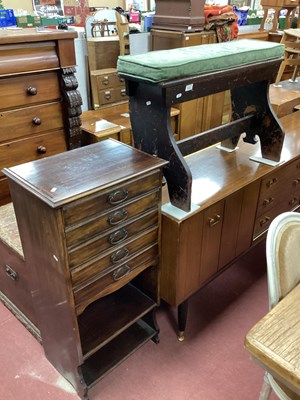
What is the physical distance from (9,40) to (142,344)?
5.28ft

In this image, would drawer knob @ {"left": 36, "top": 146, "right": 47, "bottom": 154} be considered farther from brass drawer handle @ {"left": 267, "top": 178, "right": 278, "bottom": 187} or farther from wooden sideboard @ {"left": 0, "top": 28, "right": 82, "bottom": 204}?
brass drawer handle @ {"left": 267, "top": 178, "right": 278, "bottom": 187}

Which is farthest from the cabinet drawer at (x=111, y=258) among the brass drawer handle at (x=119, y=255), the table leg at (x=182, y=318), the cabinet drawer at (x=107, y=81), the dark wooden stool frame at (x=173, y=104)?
the cabinet drawer at (x=107, y=81)

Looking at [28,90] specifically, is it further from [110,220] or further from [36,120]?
[110,220]

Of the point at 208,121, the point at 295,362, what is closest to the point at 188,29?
the point at 208,121

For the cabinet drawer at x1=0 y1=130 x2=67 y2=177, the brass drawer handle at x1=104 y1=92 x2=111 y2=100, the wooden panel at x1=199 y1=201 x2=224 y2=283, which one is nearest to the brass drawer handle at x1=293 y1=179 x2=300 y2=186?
the wooden panel at x1=199 y1=201 x2=224 y2=283

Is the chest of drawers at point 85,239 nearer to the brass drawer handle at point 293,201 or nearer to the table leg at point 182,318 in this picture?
the table leg at point 182,318

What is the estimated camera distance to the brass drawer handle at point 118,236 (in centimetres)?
130

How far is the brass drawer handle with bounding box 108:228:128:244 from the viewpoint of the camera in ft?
4.26

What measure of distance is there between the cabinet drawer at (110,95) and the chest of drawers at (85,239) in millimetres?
1808

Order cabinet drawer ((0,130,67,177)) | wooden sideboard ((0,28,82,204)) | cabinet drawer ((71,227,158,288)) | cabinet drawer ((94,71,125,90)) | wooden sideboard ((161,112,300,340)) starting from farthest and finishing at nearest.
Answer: cabinet drawer ((94,71,125,90)) < cabinet drawer ((0,130,67,177)) < wooden sideboard ((0,28,82,204)) < wooden sideboard ((161,112,300,340)) < cabinet drawer ((71,227,158,288))

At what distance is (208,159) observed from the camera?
2070 mm

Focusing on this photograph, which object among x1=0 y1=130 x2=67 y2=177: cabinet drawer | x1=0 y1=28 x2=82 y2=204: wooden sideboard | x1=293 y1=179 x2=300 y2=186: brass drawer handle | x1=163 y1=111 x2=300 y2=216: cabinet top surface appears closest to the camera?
x1=163 y1=111 x2=300 y2=216: cabinet top surface

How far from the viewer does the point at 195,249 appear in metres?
1.61

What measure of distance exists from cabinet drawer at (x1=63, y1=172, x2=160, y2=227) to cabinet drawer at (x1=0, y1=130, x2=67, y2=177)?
3.19ft
